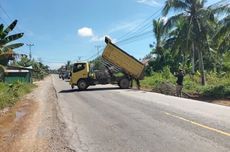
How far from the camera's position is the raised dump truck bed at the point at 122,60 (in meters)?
33.2

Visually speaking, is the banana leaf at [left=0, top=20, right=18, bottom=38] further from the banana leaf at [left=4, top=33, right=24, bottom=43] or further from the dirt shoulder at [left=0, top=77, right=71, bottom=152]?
the dirt shoulder at [left=0, top=77, right=71, bottom=152]

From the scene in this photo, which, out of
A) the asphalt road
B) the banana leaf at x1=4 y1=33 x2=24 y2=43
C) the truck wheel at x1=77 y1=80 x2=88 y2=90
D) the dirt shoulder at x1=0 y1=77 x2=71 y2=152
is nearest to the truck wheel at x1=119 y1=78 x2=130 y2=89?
the truck wheel at x1=77 y1=80 x2=88 y2=90

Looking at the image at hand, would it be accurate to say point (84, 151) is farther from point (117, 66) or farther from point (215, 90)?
point (117, 66)

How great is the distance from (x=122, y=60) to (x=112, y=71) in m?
1.76

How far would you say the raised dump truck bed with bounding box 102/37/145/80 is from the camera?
33.2 metres

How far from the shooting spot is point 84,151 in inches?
352

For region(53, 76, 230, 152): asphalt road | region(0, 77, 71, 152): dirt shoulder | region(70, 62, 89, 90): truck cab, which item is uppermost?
region(70, 62, 89, 90): truck cab

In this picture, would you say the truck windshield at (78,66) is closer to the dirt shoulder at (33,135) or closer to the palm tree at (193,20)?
the palm tree at (193,20)

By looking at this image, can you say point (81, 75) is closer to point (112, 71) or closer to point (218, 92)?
point (112, 71)

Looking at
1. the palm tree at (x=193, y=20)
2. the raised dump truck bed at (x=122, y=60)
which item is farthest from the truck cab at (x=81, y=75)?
the palm tree at (x=193, y=20)

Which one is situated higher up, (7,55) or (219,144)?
(7,55)

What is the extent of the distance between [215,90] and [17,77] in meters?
38.9

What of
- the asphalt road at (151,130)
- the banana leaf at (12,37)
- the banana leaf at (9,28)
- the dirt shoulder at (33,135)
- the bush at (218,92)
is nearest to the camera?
the asphalt road at (151,130)

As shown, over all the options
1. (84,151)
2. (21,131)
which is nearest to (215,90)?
(21,131)
